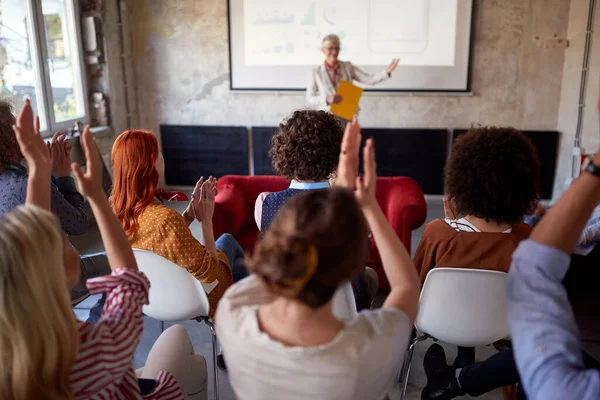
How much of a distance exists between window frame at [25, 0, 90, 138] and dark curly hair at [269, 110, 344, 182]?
3.00 m

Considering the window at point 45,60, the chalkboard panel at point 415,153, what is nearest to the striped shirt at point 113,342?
the window at point 45,60

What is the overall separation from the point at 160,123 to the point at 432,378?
4.53 meters

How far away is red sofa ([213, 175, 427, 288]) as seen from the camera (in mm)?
2895

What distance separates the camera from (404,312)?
0.96 meters

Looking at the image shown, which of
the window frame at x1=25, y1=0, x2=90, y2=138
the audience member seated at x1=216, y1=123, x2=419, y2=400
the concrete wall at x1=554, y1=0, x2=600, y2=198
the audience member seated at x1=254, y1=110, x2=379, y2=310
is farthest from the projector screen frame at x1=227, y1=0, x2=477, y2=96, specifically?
the audience member seated at x1=216, y1=123, x2=419, y2=400

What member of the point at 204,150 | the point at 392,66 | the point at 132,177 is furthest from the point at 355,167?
the point at 204,150

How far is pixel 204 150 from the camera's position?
18.2 ft

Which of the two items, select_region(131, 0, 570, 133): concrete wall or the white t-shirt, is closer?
the white t-shirt

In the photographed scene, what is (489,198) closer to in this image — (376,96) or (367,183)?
(367,183)

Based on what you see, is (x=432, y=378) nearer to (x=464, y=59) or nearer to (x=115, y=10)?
(x=464, y=59)

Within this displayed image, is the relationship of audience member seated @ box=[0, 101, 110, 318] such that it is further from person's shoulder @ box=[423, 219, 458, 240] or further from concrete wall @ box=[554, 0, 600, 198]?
concrete wall @ box=[554, 0, 600, 198]

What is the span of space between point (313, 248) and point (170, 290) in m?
1.12

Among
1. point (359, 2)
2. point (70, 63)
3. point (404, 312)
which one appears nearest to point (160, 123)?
point (70, 63)

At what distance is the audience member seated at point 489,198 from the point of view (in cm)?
161
